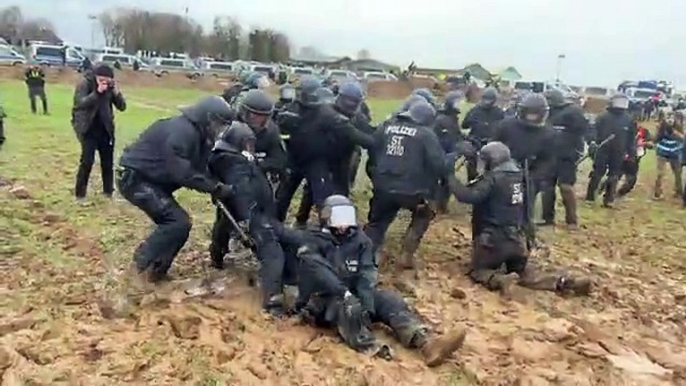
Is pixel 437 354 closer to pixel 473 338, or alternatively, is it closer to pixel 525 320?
pixel 473 338

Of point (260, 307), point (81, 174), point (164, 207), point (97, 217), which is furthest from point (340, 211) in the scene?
point (81, 174)

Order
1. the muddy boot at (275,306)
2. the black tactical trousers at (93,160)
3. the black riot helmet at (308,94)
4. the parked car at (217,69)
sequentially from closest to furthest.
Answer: the muddy boot at (275,306)
the black riot helmet at (308,94)
the black tactical trousers at (93,160)
the parked car at (217,69)

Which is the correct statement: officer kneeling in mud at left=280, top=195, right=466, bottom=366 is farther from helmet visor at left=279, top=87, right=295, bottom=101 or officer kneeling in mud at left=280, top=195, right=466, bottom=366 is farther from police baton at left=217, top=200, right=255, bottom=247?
helmet visor at left=279, top=87, right=295, bottom=101

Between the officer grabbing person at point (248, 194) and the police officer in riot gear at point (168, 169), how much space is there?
0.10m

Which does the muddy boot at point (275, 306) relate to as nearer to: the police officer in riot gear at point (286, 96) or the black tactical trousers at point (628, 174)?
the police officer in riot gear at point (286, 96)

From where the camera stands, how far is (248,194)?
7188 mm

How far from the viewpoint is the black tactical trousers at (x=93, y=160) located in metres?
10.5

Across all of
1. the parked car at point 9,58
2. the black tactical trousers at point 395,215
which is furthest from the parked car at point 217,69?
the black tactical trousers at point 395,215

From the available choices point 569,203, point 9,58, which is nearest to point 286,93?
point 569,203

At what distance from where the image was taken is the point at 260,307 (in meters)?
6.92

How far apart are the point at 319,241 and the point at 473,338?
1453 millimetres

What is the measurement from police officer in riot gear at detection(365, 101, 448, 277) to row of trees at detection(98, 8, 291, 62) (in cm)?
6146

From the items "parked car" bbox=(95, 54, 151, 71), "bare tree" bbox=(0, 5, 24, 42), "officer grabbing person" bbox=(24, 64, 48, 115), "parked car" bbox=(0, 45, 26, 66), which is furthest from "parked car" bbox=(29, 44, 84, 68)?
"bare tree" bbox=(0, 5, 24, 42)

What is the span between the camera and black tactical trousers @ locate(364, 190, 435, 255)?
8.35 m
